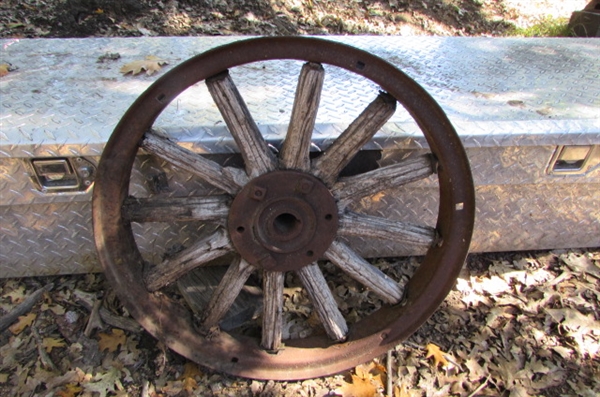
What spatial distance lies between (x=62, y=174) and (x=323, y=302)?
1.36m

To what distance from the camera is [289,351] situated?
84.3 inches

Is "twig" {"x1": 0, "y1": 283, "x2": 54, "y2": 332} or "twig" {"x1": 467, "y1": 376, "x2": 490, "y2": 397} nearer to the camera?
"twig" {"x1": 467, "y1": 376, "x2": 490, "y2": 397}

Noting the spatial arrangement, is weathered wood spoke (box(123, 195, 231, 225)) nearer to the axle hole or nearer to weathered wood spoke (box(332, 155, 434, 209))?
the axle hole

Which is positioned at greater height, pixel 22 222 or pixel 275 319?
pixel 22 222

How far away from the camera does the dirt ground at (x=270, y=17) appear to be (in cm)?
516

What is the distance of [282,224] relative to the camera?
2.00 meters

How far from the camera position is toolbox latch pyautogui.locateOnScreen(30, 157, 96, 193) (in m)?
2.05

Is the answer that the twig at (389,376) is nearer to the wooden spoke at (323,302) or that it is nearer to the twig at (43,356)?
the wooden spoke at (323,302)

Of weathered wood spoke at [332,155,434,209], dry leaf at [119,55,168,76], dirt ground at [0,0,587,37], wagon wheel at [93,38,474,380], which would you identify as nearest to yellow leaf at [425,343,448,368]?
wagon wheel at [93,38,474,380]

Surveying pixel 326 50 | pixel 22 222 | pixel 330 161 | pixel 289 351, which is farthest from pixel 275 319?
pixel 22 222

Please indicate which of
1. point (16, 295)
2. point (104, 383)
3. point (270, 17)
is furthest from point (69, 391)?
point (270, 17)

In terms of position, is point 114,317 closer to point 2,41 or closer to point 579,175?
point 2,41

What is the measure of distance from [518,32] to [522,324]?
506cm

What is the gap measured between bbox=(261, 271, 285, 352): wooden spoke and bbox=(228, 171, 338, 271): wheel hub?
0.21 ft
